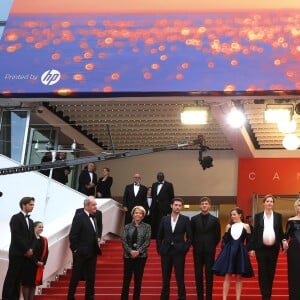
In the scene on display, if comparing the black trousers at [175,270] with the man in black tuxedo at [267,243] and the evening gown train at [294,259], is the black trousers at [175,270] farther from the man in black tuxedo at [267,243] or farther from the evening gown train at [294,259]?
the evening gown train at [294,259]

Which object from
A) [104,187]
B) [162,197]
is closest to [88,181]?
[104,187]

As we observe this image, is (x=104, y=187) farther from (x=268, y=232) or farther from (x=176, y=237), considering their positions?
(x=268, y=232)

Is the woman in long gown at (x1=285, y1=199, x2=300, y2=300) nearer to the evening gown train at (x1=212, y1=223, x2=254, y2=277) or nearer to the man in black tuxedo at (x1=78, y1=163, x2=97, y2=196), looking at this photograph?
the evening gown train at (x1=212, y1=223, x2=254, y2=277)

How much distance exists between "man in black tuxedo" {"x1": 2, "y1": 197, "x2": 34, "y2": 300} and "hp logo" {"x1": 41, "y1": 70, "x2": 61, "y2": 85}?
5376 millimetres

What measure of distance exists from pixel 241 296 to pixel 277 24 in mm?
6497

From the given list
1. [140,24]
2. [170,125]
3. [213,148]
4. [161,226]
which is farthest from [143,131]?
[161,226]

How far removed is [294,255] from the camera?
8.18 m

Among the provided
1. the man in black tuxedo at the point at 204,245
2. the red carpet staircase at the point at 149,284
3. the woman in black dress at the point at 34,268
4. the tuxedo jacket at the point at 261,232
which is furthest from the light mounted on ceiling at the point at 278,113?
the woman in black dress at the point at 34,268

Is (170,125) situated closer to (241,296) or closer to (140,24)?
(140,24)

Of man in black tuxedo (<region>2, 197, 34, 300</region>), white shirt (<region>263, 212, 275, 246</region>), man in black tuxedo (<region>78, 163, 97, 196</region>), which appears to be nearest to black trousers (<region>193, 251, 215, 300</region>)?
white shirt (<region>263, 212, 275, 246</region>)

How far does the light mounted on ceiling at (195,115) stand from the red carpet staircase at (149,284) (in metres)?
2.75

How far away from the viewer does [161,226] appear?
9.43 meters

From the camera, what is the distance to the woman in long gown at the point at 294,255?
8.06 metres

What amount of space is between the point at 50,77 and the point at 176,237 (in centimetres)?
576
